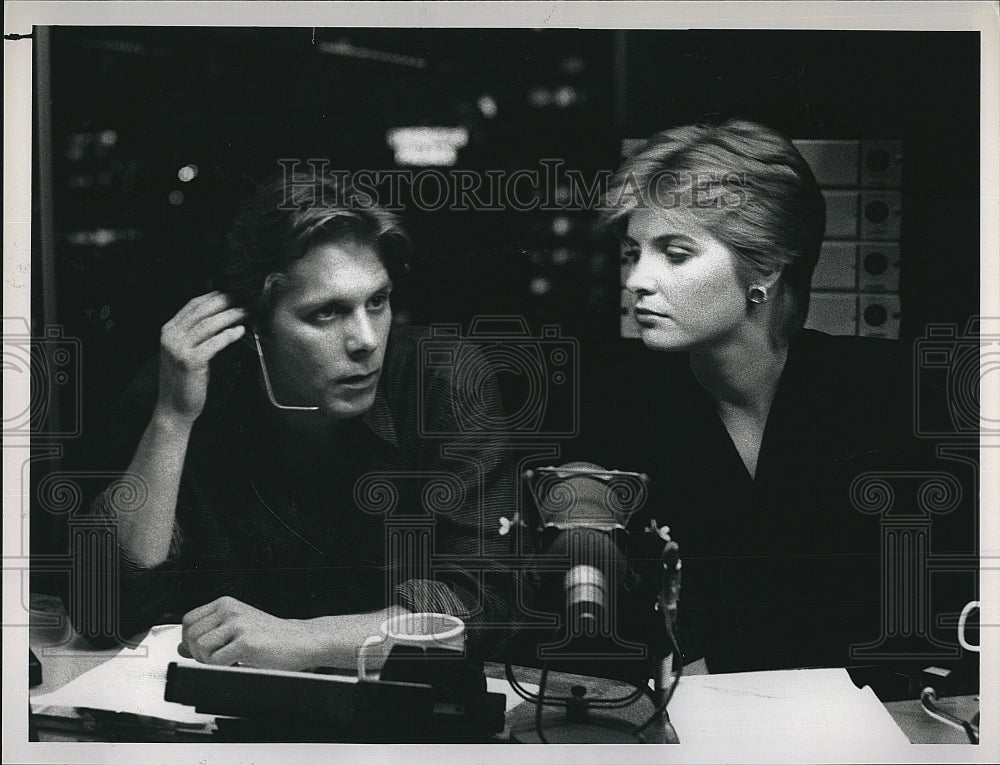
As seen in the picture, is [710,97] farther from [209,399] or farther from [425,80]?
[209,399]

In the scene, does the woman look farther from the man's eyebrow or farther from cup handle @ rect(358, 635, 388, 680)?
cup handle @ rect(358, 635, 388, 680)

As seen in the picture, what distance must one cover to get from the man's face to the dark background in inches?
4.3

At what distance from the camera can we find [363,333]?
3.35 meters

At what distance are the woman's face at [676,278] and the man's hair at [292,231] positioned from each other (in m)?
0.65

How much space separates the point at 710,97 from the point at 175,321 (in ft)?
5.29

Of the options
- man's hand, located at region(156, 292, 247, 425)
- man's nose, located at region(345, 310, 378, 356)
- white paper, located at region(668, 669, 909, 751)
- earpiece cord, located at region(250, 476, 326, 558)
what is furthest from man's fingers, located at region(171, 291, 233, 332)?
white paper, located at region(668, 669, 909, 751)

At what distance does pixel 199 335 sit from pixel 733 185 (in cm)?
154

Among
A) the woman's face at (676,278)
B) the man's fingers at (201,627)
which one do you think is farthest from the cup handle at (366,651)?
the woman's face at (676,278)

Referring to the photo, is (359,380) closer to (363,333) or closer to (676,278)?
(363,333)

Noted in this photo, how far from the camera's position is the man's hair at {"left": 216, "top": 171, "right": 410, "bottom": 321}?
3322 mm

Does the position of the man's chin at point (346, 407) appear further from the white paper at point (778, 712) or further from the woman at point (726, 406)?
the white paper at point (778, 712)

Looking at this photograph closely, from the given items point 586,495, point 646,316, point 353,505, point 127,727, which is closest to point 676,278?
point 646,316

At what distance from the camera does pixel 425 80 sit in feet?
10.9

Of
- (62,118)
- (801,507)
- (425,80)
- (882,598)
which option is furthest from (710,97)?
(62,118)
